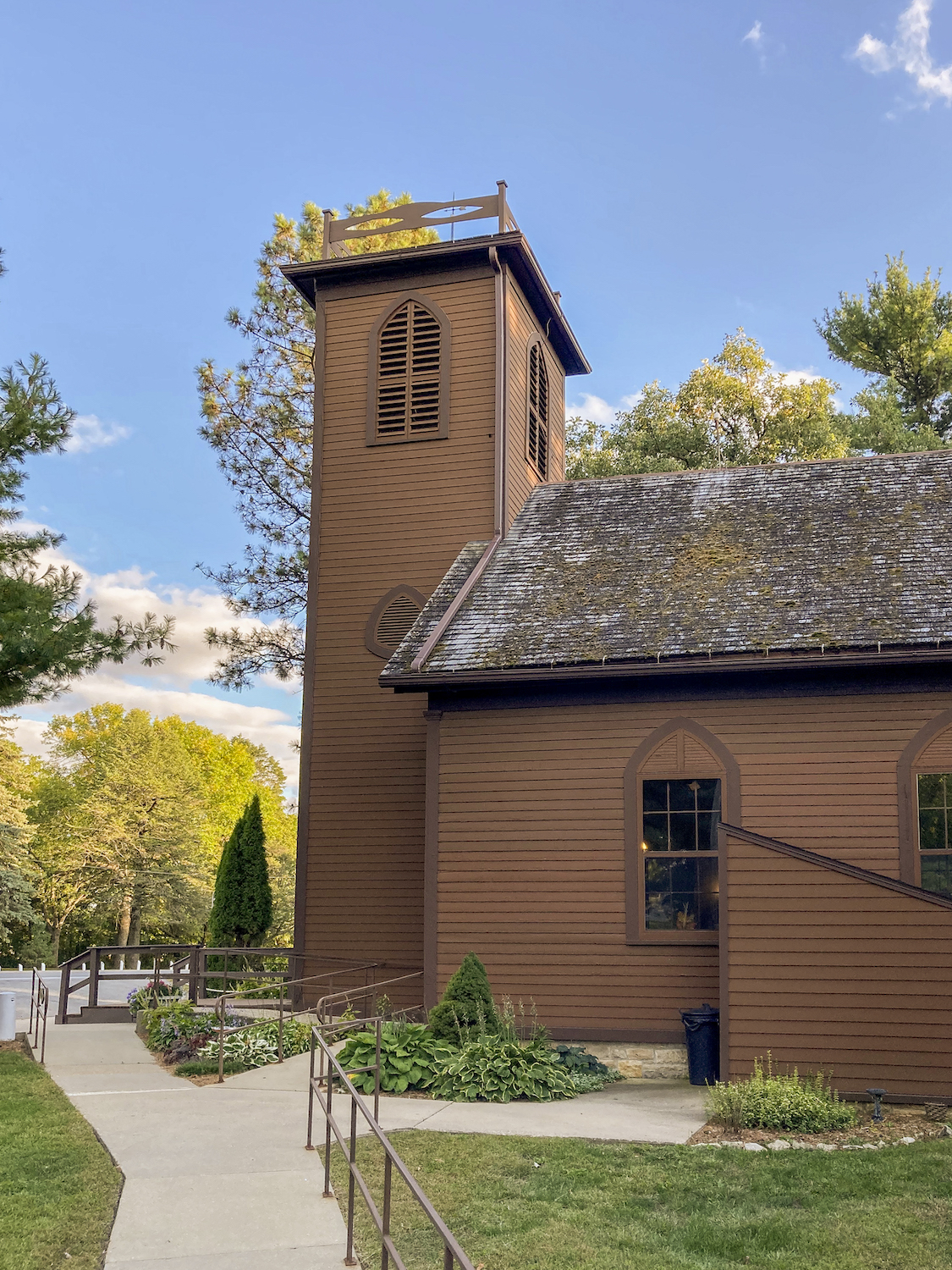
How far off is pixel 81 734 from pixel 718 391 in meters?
31.7

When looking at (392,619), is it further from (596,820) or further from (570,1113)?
(570,1113)

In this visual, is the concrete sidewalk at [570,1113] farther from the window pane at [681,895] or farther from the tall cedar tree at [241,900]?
the tall cedar tree at [241,900]

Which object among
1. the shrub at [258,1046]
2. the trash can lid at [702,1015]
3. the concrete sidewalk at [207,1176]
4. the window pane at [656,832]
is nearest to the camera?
the concrete sidewalk at [207,1176]

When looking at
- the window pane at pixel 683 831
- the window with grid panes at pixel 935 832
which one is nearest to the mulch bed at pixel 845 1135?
the window with grid panes at pixel 935 832

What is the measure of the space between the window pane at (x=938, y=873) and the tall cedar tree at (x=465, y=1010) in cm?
476

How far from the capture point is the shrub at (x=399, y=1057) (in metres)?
11.3

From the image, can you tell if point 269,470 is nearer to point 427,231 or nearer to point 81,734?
point 427,231

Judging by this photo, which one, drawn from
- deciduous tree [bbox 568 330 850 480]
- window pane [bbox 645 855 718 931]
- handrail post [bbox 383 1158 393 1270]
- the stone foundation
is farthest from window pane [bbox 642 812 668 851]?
deciduous tree [bbox 568 330 850 480]

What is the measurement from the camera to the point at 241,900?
20891 mm

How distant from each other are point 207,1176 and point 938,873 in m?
8.07

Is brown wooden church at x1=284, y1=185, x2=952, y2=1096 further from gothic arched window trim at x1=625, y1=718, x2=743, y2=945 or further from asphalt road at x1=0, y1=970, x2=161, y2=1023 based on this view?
asphalt road at x1=0, y1=970, x2=161, y2=1023

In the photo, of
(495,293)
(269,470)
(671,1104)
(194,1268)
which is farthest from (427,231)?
(194,1268)

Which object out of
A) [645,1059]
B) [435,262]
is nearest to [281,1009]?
[645,1059]

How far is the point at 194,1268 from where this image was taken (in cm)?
616
